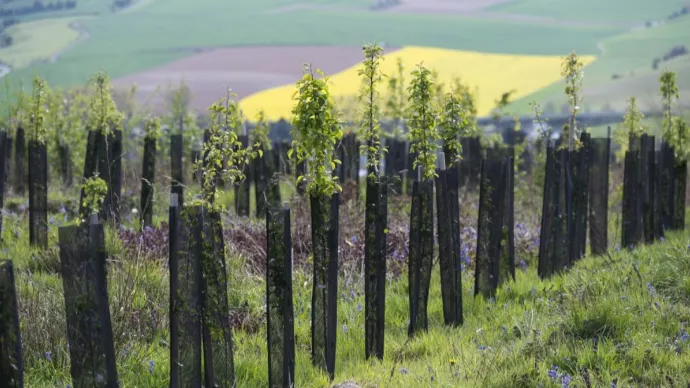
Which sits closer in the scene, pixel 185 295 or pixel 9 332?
pixel 9 332

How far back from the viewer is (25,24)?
3928 centimetres

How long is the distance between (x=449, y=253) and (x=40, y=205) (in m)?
4.29

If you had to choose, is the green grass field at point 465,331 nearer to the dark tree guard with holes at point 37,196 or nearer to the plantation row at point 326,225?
the plantation row at point 326,225

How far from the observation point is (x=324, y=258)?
4707 mm

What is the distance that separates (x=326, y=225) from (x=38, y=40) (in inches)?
1453

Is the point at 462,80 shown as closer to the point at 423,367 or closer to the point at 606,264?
the point at 606,264

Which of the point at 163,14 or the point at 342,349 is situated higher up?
the point at 163,14

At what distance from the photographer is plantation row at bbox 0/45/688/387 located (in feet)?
12.1

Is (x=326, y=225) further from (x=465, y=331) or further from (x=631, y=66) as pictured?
(x=631, y=66)

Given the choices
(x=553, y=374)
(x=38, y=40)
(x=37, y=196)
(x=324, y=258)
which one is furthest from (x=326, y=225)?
(x=38, y=40)

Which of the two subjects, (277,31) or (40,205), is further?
(277,31)

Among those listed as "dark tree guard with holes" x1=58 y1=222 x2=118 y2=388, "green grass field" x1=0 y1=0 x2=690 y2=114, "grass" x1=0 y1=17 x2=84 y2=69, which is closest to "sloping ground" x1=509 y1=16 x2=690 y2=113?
"green grass field" x1=0 y1=0 x2=690 y2=114

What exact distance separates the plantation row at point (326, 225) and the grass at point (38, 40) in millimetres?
27762

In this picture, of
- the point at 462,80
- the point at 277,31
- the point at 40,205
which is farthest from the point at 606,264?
the point at 277,31
